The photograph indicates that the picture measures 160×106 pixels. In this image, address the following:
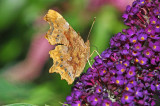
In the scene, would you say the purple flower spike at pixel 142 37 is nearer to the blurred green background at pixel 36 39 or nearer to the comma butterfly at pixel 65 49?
the comma butterfly at pixel 65 49

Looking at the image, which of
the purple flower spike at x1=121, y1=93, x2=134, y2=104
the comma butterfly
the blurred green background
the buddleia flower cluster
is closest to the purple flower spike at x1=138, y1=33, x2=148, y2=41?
the buddleia flower cluster

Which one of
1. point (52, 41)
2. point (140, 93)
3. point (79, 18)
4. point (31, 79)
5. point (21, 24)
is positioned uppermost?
point (21, 24)

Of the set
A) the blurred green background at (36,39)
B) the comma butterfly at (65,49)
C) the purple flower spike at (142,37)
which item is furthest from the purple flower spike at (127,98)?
the blurred green background at (36,39)

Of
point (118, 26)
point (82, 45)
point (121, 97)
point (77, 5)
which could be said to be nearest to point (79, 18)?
point (77, 5)

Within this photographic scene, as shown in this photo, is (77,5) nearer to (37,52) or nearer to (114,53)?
(37,52)

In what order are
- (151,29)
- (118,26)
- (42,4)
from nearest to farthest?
(151,29), (118,26), (42,4)

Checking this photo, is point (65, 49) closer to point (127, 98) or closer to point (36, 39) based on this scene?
point (127, 98)

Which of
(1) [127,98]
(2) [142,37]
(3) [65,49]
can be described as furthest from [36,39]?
(1) [127,98]
